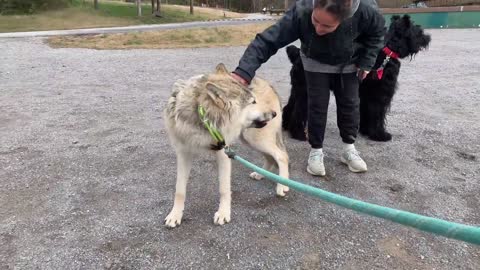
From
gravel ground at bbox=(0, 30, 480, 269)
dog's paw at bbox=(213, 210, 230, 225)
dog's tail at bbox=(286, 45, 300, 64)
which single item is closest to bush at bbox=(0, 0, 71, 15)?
gravel ground at bbox=(0, 30, 480, 269)

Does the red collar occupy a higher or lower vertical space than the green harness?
higher

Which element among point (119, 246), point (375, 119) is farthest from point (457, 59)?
point (119, 246)

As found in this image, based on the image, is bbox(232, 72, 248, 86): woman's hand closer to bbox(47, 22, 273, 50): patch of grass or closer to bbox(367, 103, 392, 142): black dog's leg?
bbox(367, 103, 392, 142): black dog's leg

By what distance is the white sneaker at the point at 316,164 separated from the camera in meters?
3.41

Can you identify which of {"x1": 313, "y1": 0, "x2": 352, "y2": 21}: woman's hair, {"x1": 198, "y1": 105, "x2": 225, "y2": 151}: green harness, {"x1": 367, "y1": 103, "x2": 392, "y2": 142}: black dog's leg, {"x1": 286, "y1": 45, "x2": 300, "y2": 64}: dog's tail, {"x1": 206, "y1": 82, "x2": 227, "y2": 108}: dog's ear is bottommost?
{"x1": 367, "y1": 103, "x2": 392, "y2": 142}: black dog's leg

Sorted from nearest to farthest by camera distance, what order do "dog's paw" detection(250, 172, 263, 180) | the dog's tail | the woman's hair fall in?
the woman's hair < "dog's paw" detection(250, 172, 263, 180) < the dog's tail

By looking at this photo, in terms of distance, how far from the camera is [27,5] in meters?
30.3

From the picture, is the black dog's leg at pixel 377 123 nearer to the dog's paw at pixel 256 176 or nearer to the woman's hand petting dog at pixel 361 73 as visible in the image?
the woman's hand petting dog at pixel 361 73

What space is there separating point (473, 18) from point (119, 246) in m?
21.3

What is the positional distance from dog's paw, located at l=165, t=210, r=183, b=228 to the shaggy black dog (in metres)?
2.07

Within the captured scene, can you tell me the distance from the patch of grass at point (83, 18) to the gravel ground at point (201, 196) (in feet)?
70.4

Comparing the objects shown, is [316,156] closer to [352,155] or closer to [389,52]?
[352,155]

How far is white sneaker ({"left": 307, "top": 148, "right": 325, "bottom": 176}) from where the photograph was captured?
3.41 metres

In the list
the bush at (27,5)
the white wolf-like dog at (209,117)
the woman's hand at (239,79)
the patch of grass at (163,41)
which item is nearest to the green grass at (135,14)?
the bush at (27,5)
